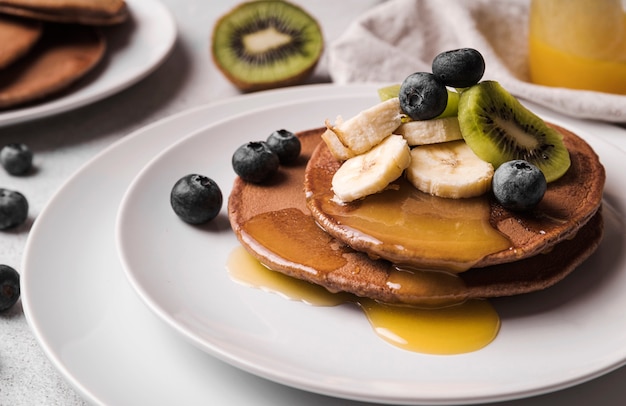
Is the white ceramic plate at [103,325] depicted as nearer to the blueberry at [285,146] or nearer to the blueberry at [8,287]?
the blueberry at [8,287]

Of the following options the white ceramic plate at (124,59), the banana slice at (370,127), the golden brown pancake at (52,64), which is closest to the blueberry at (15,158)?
the white ceramic plate at (124,59)

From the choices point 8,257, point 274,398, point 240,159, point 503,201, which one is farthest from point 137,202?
point 503,201

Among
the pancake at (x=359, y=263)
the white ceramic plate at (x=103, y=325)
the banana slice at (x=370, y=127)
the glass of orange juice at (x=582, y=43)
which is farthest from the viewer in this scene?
the glass of orange juice at (x=582, y=43)

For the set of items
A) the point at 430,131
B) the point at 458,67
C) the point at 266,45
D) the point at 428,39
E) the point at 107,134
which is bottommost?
the point at 107,134

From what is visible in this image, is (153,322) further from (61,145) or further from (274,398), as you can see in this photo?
(61,145)

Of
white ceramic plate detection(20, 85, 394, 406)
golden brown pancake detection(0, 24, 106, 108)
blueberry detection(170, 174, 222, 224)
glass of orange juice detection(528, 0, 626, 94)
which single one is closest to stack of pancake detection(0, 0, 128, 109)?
golden brown pancake detection(0, 24, 106, 108)

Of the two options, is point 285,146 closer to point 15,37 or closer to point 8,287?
point 8,287

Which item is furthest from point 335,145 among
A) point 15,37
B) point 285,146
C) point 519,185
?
point 15,37

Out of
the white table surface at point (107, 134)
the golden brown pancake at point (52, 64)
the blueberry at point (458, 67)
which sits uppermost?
the blueberry at point (458, 67)
